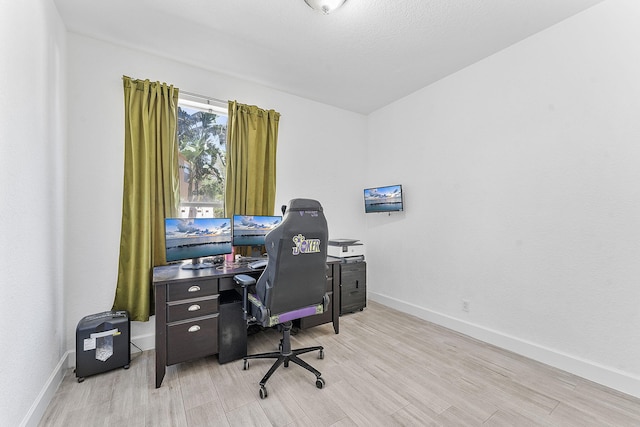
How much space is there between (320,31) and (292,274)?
2118 mm

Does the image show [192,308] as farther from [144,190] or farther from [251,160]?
[251,160]

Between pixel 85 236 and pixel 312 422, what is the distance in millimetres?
2470

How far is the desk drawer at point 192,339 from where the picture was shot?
2.08 m

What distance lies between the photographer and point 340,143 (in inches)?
163

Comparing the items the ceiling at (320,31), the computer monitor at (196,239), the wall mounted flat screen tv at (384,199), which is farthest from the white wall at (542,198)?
the computer monitor at (196,239)

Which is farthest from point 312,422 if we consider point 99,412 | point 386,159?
point 386,159

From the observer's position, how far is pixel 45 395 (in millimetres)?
1771

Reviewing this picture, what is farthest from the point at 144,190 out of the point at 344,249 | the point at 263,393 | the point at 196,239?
the point at 344,249

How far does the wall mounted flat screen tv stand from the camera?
12.0 ft

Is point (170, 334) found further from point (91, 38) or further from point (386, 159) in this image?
point (386, 159)

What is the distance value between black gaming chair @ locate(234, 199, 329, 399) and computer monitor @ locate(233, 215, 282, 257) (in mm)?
768

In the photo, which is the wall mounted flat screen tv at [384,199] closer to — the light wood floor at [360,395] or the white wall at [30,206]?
the light wood floor at [360,395]

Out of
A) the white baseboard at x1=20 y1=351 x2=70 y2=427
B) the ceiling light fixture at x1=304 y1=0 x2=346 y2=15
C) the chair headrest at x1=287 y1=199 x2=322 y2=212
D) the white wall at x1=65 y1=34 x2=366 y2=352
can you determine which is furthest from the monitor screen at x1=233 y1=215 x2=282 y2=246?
the ceiling light fixture at x1=304 y1=0 x2=346 y2=15

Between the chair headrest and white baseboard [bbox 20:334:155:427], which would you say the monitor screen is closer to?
the chair headrest
